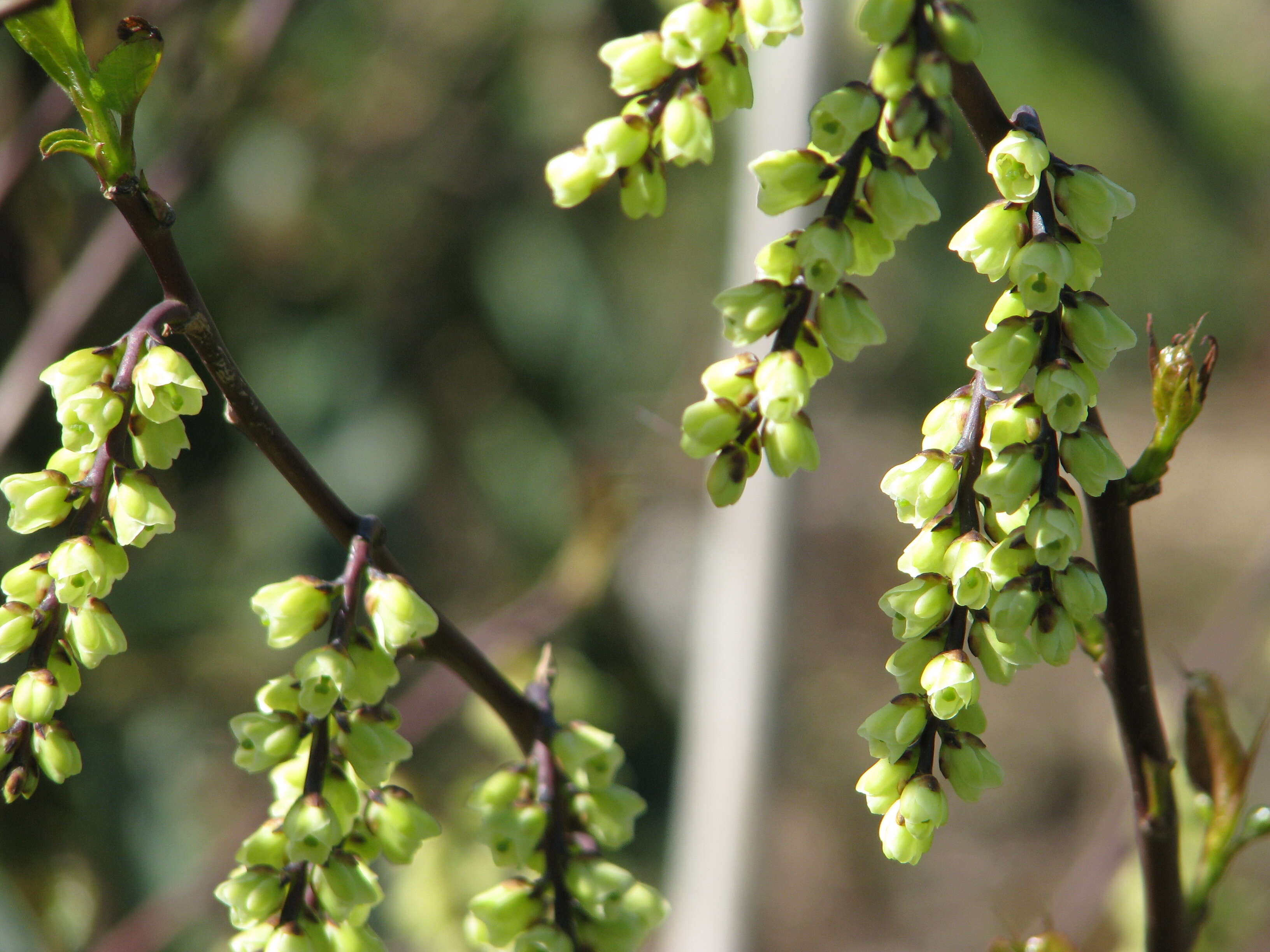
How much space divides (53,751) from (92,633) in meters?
0.06

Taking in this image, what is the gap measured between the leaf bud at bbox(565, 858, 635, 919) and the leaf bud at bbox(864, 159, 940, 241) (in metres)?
0.41

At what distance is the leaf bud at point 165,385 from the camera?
0.50 metres

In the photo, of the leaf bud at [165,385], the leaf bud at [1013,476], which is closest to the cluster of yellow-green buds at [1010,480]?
the leaf bud at [1013,476]

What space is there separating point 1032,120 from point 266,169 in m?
2.23

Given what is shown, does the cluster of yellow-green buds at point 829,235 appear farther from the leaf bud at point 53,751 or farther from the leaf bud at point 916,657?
the leaf bud at point 53,751

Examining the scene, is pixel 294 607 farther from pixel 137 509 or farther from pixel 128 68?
pixel 128 68

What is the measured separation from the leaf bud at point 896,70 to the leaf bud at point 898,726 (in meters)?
0.28

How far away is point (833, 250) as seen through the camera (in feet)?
1.56

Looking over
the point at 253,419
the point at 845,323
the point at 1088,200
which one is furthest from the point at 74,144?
the point at 1088,200

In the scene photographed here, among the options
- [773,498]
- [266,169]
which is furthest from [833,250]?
[266,169]

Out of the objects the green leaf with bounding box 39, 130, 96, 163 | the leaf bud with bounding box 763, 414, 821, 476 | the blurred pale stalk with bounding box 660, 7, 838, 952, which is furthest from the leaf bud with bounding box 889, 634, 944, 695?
the blurred pale stalk with bounding box 660, 7, 838, 952

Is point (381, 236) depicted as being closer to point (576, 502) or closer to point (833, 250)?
point (576, 502)

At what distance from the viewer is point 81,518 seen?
535mm

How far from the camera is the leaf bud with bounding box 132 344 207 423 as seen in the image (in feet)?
1.64
